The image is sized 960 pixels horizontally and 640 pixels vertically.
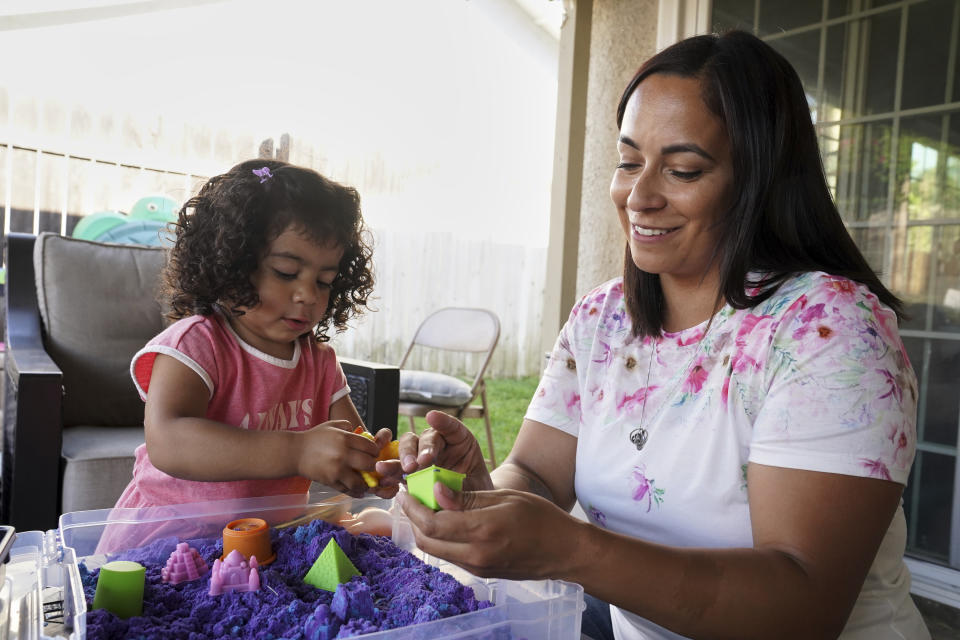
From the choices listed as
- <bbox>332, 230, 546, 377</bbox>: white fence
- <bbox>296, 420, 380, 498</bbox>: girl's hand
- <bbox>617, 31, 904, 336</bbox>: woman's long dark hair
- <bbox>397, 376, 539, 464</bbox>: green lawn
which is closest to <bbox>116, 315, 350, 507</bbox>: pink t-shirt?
<bbox>296, 420, 380, 498</bbox>: girl's hand

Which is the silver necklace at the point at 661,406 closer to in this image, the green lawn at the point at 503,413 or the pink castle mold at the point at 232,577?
the pink castle mold at the point at 232,577

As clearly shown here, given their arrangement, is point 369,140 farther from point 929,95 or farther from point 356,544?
point 356,544

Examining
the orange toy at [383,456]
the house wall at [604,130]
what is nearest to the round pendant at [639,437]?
the orange toy at [383,456]

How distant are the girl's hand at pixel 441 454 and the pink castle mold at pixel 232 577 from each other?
268mm

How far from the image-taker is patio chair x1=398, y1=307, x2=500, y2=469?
4.00m

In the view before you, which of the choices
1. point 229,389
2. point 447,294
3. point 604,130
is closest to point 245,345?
point 229,389

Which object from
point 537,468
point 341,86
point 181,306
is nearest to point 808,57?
point 537,468

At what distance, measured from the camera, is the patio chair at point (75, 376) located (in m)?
1.85

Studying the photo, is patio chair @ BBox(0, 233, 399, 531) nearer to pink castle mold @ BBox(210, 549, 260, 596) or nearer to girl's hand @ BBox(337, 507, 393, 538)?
girl's hand @ BBox(337, 507, 393, 538)

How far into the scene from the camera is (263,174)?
4.90 ft

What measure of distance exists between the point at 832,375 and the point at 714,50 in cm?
55

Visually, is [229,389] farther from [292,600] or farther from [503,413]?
[503,413]

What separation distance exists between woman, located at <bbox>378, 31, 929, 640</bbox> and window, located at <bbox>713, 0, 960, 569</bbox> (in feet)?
5.24

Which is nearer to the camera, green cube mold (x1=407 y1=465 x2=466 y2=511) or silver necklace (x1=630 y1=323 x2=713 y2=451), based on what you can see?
green cube mold (x1=407 y1=465 x2=466 y2=511)
